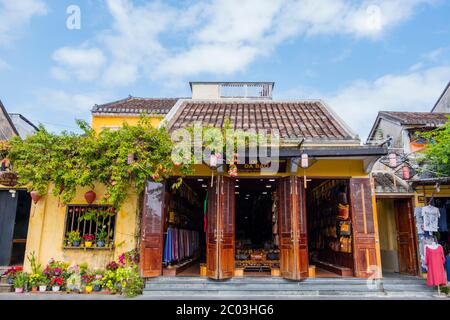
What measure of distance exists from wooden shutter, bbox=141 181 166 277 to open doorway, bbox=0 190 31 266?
3841mm

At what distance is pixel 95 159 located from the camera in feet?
26.8

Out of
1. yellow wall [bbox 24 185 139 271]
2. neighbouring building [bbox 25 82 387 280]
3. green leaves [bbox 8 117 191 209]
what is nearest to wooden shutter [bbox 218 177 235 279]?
neighbouring building [bbox 25 82 387 280]

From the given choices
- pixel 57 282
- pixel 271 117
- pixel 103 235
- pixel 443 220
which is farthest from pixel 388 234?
pixel 57 282

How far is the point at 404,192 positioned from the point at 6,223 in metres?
11.3

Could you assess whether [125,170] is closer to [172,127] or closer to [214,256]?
[172,127]

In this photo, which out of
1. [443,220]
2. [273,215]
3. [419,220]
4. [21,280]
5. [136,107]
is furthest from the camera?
[136,107]

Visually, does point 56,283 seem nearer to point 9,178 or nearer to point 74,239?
point 74,239

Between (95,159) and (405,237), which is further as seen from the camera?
(405,237)

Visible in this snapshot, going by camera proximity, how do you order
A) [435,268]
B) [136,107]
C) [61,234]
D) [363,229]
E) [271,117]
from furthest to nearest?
[136,107] < [271,117] < [61,234] < [363,229] < [435,268]

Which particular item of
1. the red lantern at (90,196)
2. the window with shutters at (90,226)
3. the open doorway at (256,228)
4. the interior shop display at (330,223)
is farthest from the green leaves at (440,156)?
the red lantern at (90,196)

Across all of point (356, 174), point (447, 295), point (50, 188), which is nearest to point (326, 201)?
point (356, 174)

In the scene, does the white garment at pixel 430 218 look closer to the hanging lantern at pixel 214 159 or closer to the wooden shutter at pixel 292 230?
the wooden shutter at pixel 292 230

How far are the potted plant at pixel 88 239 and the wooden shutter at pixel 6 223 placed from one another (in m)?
2.34

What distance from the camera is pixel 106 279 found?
26.7ft
